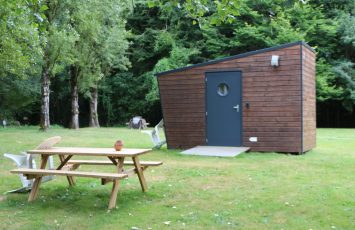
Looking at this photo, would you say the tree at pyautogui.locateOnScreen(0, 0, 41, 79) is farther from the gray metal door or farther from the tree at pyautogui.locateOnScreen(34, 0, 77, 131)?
the gray metal door

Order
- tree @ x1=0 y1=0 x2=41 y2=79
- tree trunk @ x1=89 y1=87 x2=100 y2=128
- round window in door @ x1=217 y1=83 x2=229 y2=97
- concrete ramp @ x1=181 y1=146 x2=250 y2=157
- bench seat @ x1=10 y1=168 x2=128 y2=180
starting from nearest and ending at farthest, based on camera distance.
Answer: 1. bench seat @ x1=10 y1=168 x2=128 y2=180
2. concrete ramp @ x1=181 y1=146 x2=250 y2=157
3. round window in door @ x1=217 y1=83 x2=229 y2=97
4. tree @ x1=0 y1=0 x2=41 y2=79
5. tree trunk @ x1=89 y1=87 x2=100 y2=128

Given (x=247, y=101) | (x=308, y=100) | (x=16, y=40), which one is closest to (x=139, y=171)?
(x=247, y=101)

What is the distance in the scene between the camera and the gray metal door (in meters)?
10.9

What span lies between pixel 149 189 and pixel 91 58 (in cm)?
1627

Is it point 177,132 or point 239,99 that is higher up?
point 239,99

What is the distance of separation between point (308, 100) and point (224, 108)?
2.12m

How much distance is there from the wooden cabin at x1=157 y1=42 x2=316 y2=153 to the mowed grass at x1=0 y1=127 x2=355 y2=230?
225 centimetres

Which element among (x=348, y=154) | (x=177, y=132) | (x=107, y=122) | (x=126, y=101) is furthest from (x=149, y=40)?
(x=348, y=154)

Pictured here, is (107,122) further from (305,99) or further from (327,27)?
(305,99)

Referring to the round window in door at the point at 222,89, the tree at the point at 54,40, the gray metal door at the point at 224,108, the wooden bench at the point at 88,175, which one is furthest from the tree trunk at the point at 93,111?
the wooden bench at the point at 88,175

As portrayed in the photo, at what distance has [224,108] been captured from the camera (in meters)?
11.0

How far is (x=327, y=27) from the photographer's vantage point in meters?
24.1

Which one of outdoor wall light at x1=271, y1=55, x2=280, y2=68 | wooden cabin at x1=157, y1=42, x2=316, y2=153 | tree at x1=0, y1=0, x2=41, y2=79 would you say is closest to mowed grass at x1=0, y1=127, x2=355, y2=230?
wooden cabin at x1=157, y1=42, x2=316, y2=153

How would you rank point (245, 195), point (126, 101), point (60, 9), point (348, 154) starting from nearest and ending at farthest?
point (245, 195)
point (348, 154)
point (60, 9)
point (126, 101)
